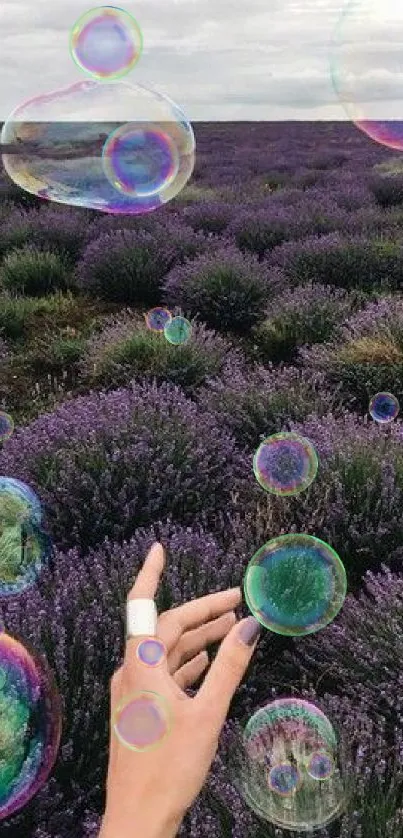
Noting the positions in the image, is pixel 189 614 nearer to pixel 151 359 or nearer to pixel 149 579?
pixel 149 579

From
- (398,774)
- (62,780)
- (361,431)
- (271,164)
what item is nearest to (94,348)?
(361,431)

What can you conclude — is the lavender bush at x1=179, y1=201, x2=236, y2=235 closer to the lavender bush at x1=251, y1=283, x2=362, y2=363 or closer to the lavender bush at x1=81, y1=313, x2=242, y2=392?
the lavender bush at x1=251, y1=283, x2=362, y2=363

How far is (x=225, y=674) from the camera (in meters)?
0.97

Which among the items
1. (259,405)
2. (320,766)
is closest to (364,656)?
(320,766)

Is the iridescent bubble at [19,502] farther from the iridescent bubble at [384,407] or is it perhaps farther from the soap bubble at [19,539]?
the iridescent bubble at [384,407]

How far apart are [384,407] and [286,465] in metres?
1.50

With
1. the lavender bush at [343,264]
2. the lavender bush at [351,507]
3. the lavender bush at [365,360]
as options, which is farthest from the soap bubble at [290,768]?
the lavender bush at [343,264]

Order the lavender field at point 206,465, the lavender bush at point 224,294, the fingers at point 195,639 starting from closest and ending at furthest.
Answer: the fingers at point 195,639, the lavender field at point 206,465, the lavender bush at point 224,294

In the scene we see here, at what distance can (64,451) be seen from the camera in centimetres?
368

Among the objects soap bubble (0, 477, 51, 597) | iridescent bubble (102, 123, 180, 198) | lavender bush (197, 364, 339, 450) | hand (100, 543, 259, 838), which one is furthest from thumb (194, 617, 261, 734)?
iridescent bubble (102, 123, 180, 198)

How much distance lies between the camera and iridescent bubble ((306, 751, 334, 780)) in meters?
1.95

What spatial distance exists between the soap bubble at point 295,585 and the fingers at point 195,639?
1285 millimetres

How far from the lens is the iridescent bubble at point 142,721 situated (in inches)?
37.0

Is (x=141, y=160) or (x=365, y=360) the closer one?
(x=141, y=160)
